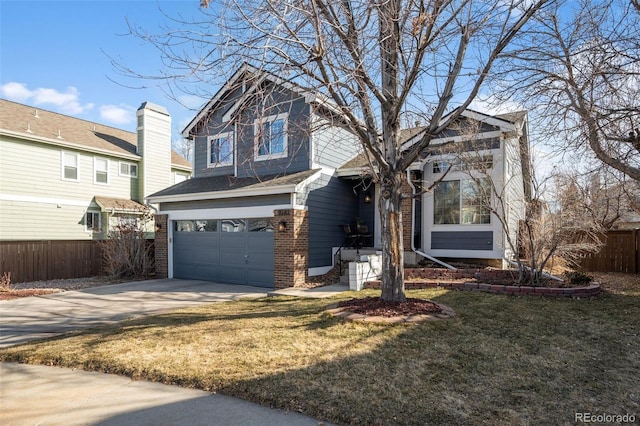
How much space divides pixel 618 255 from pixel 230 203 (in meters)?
13.7

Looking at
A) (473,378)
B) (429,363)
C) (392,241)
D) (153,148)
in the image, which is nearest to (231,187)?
(392,241)

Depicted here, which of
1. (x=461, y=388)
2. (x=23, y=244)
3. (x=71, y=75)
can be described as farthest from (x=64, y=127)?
(x=461, y=388)

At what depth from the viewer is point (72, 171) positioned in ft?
57.4

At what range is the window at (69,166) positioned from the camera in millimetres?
17203

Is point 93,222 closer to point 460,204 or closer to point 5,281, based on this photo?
point 5,281

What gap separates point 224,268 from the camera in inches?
497

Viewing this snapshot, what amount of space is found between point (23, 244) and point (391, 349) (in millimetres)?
14523

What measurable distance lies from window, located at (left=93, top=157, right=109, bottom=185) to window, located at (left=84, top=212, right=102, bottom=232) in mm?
1623

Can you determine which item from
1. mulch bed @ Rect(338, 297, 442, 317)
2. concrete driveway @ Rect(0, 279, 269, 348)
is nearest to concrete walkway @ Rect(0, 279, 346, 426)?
concrete driveway @ Rect(0, 279, 269, 348)

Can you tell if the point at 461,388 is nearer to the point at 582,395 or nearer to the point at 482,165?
the point at 582,395

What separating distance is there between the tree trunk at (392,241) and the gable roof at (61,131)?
1636 centimetres

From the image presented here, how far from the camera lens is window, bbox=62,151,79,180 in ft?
56.4

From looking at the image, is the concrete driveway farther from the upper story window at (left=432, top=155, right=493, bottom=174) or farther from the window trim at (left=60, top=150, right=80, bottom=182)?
the window trim at (left=60, top=150, right=80, bottom=182)

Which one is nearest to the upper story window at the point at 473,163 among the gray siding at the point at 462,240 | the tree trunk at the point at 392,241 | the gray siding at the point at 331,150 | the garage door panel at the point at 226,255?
the gray siding at the point at 462,240
